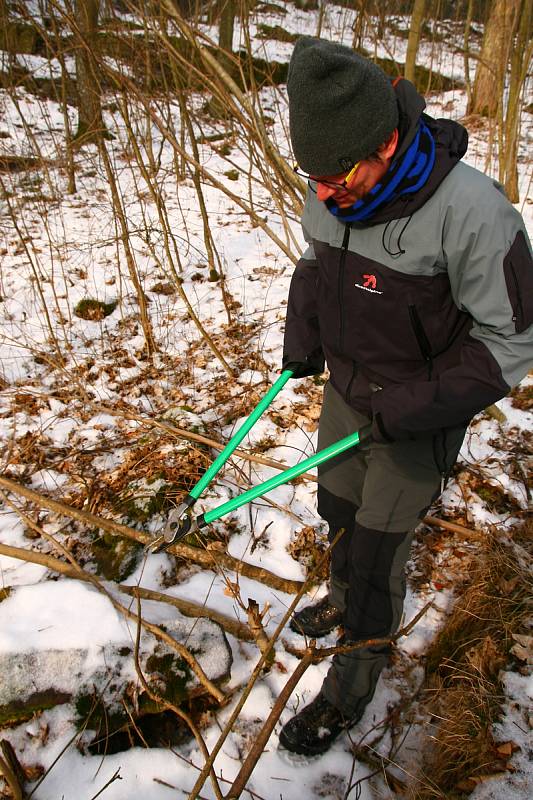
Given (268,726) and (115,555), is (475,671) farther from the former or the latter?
(115,555)

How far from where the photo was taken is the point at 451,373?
57.1 inches

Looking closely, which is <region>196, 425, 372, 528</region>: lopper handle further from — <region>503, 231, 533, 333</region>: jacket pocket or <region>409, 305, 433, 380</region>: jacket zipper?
<region>503, 231, 533, 333</region>: jacket pocket

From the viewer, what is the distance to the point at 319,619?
2342 mm

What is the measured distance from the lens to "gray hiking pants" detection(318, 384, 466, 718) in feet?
5.58

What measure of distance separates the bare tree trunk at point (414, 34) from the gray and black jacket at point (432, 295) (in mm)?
2954

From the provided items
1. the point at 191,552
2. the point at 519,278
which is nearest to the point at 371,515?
the point at 519,278

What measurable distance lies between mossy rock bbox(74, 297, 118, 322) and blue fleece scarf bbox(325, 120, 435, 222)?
4.75 m

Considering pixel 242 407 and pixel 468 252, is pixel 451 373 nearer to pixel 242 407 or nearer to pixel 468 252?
pixel 468 252

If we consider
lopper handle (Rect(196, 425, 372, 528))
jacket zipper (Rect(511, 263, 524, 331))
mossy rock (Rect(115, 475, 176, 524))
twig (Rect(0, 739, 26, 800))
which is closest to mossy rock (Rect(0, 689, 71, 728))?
twig (Rect(0, 739, 26, 800))

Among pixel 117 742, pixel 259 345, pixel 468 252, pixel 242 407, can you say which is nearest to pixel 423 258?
pixel 468 252

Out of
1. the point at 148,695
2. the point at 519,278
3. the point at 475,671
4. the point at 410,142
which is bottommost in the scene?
the point at 148,695

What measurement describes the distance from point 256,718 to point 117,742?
1.95 ft

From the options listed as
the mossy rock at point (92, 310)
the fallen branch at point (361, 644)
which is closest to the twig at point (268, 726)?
the fallen branch at point (361, 644)

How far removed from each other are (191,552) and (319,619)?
776 mm
